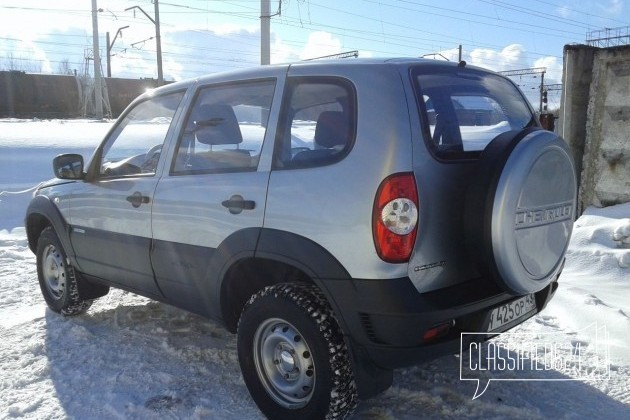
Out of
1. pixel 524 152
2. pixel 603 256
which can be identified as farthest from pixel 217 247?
pixel 603 256

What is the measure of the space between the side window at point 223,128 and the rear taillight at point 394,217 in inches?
35.6

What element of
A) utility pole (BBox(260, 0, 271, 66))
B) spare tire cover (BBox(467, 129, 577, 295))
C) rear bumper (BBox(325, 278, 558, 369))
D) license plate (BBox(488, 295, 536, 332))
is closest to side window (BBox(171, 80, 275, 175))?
rear bumper (BBox(325, 278, 558, 369))

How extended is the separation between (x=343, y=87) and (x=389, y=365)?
1.29 metres

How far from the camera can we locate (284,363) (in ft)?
8.83

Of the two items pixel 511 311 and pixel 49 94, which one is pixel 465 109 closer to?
pixel 511 311

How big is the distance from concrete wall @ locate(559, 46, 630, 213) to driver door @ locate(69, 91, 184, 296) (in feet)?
18.9

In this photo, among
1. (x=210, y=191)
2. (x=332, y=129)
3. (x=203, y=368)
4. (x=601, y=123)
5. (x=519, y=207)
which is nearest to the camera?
(x=519, y=207)

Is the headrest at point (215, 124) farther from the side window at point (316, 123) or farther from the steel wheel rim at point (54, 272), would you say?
the steel wheel rim at point (54, 272)

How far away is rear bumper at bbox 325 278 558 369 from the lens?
7.30ft

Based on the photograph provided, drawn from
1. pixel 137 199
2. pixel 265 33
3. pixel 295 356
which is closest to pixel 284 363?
pixel 295 356

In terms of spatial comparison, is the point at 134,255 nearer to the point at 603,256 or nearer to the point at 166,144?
the point at 166,144

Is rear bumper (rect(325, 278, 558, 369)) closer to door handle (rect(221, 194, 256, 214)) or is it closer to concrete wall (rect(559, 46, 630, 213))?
door handle (rect(221, 194, 256, 214))

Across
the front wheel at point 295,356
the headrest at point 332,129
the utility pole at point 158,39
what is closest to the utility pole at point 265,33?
the headrest at point 332,129

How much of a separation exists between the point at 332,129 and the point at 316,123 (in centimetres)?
15
